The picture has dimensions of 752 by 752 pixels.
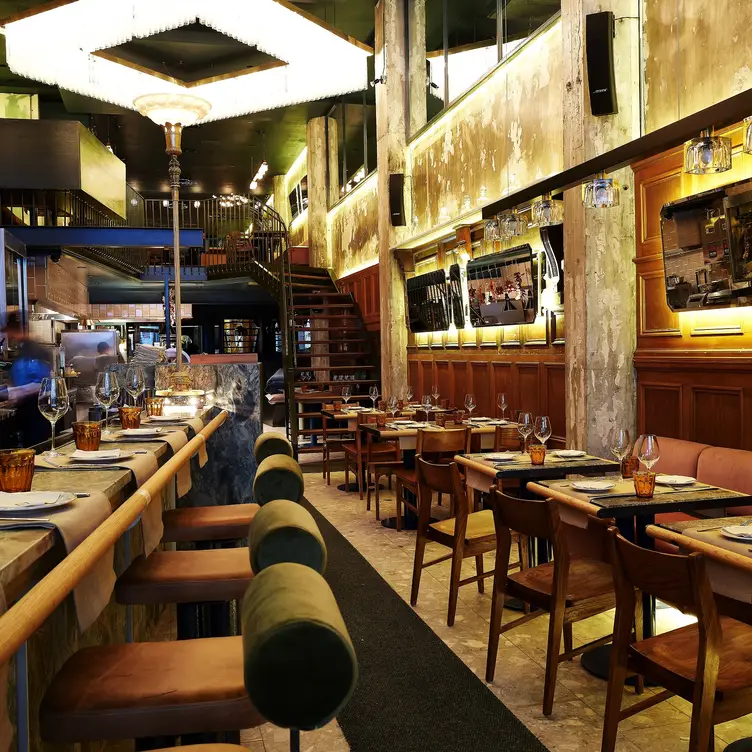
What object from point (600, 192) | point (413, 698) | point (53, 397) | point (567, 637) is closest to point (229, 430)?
point (413, 698)

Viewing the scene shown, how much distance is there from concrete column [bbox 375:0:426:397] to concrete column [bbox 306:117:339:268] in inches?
173

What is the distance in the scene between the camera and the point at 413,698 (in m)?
3.33

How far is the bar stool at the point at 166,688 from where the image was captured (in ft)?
4.70

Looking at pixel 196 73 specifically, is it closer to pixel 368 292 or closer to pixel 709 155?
pixel 709 155

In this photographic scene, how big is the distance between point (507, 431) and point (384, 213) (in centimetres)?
515

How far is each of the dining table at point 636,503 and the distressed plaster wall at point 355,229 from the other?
917 cm

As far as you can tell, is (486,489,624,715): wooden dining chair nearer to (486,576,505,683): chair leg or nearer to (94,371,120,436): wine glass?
(486,576,505,683): chair leg

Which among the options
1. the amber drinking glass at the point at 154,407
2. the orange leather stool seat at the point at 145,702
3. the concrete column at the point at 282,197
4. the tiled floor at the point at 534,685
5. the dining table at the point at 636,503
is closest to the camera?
the orange leather stool seat at the point at 145,702

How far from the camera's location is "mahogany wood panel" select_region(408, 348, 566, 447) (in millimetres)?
7363

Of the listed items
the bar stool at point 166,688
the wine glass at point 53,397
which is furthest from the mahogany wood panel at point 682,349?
the bar stool at point 166,688

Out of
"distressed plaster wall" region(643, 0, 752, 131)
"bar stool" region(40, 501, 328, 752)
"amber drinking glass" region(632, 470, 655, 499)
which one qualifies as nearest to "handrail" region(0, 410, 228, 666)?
"bar stool" region(40, 501, 328, 752)

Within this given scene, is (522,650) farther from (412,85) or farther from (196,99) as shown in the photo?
(412,85)

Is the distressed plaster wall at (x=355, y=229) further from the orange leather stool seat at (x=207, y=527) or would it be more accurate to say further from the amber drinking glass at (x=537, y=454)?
the orange leather stool seat at (x=207, y=527)

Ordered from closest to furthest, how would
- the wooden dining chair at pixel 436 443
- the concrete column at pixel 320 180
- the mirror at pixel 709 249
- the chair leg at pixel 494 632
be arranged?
the chair leg at pixel 494 632 → the mirror at pixel 709 249 → the wooden dining chair at pixel 436 443 → the concrete column at pixel 320 180
